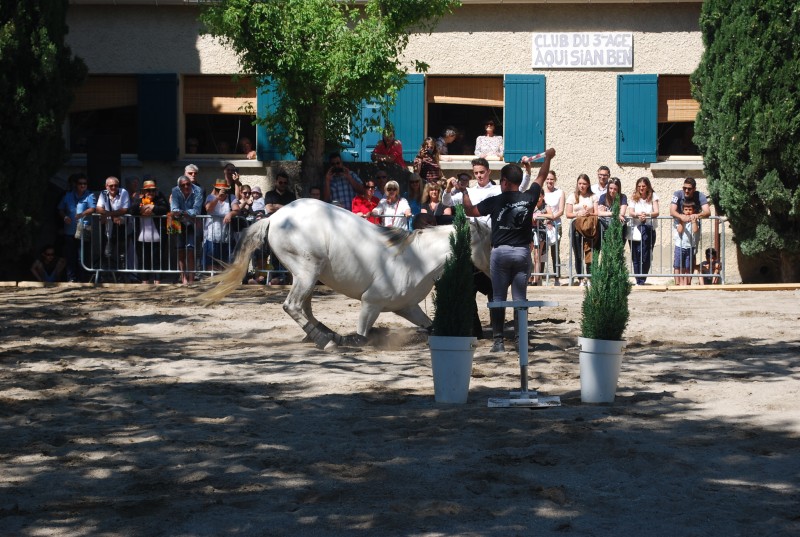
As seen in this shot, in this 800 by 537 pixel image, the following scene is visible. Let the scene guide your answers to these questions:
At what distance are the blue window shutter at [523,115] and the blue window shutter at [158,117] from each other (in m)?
5.28

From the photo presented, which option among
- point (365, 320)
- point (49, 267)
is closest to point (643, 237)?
point (365, 320)

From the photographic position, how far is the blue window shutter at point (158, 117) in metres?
19.8

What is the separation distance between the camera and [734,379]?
9375 mm

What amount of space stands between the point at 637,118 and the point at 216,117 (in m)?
6.73

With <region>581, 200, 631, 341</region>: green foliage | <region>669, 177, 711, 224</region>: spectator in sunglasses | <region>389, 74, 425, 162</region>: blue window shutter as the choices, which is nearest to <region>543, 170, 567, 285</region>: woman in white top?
<region>669, 177, 711, 224</region>: spectator in sunglasses

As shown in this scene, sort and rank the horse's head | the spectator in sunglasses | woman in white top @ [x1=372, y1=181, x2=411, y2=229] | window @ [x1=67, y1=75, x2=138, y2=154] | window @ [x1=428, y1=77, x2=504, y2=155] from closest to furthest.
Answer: the horse's head < woman in white top @ [x1=372, y1=181, x2=411, y2=229] < the spectator in sunglasses < window @ [x1=428, y1=77, x2=504, y2=155] < window @ [x1=67, y1=75, x2=138, y2=154]

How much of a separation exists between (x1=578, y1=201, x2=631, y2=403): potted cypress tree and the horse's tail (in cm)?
394

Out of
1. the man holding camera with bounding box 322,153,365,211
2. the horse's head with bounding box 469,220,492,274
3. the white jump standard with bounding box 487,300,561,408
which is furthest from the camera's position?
the man holding camera with bounding box 322,153,365,211

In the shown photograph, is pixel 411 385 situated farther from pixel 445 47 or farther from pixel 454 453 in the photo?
pixel 445 47

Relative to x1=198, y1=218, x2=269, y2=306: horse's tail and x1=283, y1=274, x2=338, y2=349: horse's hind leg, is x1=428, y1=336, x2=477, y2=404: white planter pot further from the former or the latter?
x1=198, y1=218, x2=269, y2=306: horse's tail

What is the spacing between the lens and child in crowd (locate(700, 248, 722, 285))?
55.2 ft

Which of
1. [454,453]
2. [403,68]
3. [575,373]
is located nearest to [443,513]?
[454,453]

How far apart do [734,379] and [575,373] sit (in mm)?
1241

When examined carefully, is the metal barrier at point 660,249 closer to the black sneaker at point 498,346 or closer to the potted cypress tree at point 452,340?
the black sneaker at point 498,346
